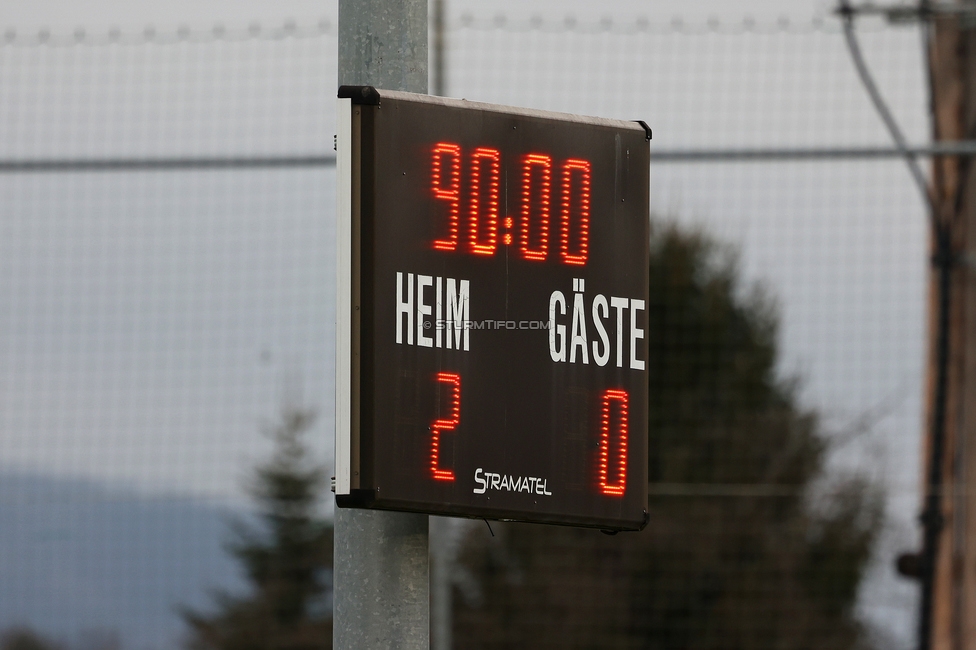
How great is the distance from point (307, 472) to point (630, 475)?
25.4 meters

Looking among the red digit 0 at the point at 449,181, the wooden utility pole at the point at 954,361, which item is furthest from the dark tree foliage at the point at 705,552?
the red digit 0 at the point at 449,181

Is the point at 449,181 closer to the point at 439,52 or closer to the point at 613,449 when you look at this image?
the point at 613,449

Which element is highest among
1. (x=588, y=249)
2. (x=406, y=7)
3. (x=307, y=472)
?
(x=406, y=7)

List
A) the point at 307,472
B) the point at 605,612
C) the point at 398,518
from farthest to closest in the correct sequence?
the point at 307,472
the point at 605,612
the point at 398,518

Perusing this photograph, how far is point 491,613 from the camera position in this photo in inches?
879

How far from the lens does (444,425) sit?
3102 mm

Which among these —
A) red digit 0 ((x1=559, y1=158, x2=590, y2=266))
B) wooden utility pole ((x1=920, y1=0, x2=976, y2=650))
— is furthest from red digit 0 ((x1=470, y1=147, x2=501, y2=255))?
wooden utility pole ((x1=920, y1=0, x2=976, y2=650))

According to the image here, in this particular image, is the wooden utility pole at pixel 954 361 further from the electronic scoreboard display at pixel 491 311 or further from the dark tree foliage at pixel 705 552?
the dark tree foliage at pixel 705 552

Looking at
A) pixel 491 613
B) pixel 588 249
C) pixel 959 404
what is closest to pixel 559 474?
pixel 588 249

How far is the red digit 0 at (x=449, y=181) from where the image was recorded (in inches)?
125

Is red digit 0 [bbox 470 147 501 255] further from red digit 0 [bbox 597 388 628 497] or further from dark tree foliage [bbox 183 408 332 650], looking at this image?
dark tree foliage [bbox 183 408 332 650]

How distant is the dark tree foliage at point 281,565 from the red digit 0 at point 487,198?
69.5 feet

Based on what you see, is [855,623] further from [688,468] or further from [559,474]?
[559,474]

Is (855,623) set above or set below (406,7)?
below
